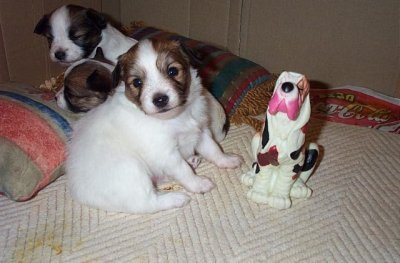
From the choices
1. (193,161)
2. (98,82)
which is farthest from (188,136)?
(98,82)

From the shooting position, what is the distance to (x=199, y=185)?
2.20 metres

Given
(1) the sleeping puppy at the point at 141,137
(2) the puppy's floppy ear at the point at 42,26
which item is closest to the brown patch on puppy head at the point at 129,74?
(1) the sleeping puppy at the point at 141,137

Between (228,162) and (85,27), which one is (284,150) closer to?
(228,162)

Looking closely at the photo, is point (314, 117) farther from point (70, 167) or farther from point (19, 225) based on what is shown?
point (19, 225)

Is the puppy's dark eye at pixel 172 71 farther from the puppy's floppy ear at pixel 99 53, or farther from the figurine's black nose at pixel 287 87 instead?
the puppy's floppy ear at pixel 99 53

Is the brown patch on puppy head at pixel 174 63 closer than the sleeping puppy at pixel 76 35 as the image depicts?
Yes

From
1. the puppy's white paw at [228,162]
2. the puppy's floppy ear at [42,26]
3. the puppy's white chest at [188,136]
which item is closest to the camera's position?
the puppy's white chest at [188,136]

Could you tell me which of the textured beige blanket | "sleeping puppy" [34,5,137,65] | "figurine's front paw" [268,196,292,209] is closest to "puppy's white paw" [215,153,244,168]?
the textured beige blanket

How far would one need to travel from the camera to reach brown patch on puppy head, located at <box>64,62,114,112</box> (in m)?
2.48

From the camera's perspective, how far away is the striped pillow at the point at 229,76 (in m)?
2.83

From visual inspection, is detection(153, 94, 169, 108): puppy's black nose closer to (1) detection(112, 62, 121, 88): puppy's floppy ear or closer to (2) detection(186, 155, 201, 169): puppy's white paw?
(1) detection(112, 62, 121, 88): puppy's floppy ear

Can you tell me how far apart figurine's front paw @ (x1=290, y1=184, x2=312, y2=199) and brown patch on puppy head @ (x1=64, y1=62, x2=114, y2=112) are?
1185 mm

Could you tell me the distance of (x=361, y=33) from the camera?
2838 millimetres

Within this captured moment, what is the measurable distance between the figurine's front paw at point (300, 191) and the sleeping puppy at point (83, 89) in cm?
119
